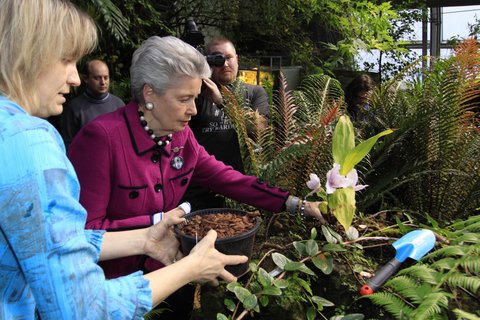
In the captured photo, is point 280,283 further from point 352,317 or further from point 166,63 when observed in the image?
point 166,63

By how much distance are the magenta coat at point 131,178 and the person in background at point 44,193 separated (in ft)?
1.92

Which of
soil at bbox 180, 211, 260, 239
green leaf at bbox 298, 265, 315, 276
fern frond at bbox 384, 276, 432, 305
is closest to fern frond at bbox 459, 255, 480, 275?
fern frond at bbox 384, 276, 432, 305

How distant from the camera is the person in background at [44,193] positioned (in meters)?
0.76

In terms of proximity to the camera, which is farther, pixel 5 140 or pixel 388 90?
pixel 388 90

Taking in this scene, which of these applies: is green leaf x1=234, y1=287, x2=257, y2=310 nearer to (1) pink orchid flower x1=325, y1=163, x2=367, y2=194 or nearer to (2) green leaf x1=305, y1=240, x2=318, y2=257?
(2) green leaf x1=305, y1=240, x2=318, y2=257

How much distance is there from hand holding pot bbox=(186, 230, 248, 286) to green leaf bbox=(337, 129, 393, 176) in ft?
1.61

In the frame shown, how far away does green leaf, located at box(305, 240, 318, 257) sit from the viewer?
138cm

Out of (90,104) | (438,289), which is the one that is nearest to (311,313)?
(438,289)

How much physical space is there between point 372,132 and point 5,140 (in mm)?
1718

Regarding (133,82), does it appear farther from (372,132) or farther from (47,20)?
(372,132)

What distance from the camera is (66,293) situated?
797 millimetres

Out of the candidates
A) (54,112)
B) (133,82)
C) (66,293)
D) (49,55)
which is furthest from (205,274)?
(133,82)

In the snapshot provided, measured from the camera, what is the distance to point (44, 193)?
0.77 meters

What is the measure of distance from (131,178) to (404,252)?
3.24 ft
